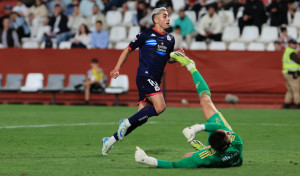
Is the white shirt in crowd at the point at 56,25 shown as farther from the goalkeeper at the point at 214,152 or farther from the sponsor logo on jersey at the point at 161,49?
the goalkeeper at the point at 214,152

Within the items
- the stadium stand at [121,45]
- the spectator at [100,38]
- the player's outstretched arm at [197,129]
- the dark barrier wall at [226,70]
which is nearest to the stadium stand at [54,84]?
the dark barrier wall at [226,70]

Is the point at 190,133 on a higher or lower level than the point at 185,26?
higher

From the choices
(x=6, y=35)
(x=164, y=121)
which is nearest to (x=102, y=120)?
(x=164, y=121)

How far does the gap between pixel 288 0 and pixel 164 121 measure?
11.6 metres

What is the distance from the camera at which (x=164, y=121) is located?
18203 mm

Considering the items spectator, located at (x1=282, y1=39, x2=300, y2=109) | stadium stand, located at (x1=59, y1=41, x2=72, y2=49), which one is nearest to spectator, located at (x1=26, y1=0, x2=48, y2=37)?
stadium stand, located at (x1=59, y1=41, x2=72, y2=49)

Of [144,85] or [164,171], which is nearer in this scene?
[164,171]

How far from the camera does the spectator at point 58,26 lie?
27.8 m

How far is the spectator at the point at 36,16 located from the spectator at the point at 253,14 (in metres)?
9.27

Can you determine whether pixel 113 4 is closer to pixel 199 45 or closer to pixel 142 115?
pixel 199 45

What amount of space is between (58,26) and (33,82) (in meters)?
3.60

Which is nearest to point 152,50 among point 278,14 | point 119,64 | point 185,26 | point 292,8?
point 119,64

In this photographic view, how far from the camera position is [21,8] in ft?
101

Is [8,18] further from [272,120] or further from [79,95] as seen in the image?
[272,120]
